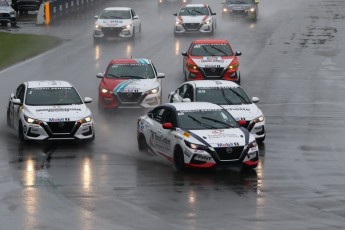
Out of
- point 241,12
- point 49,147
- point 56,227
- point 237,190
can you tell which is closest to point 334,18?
point 241,12

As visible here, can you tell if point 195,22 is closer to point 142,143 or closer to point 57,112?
point 57,112

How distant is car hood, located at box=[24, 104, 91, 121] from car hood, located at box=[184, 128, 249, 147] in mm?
4300

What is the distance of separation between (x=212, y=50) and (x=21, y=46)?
15212 mm

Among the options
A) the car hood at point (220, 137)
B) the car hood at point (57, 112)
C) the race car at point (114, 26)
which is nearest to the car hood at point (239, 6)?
the race car at point (114, 26)

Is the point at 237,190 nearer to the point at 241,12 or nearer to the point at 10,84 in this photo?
the point at 10,84

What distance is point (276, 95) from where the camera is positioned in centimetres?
3350

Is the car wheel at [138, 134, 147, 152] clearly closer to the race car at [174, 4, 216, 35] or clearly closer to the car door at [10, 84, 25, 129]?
the car door at [10, 84, 25, 129]

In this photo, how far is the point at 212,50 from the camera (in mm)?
36312

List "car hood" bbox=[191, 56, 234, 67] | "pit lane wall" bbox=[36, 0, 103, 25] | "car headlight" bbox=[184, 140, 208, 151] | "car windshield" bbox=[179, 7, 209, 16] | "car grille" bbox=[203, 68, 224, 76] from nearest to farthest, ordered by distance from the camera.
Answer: "car headlight" bbox=[184, 140, 208, 151] < "car grille" bbox=[203, 68, 224, 76] < "car hood" bbox=[191, 56, 234, 67] < "car windshield" bbox=[179, 7, 209, 16] < "pit lane wall" bbox=[36, 0, 103, 25]

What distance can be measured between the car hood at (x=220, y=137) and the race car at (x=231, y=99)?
228 cm

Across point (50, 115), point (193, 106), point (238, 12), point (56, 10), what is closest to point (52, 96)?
point (50, 115)

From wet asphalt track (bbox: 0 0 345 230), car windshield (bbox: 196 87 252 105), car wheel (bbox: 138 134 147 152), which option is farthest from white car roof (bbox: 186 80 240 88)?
car wheel (bbox: 138 134 147 152)

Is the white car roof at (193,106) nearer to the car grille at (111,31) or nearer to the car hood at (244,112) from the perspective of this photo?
the car hood at (244,112)

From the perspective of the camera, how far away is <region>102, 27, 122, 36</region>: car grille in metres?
50.0
